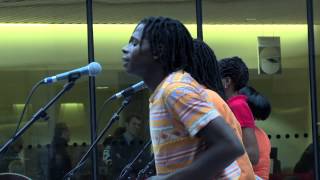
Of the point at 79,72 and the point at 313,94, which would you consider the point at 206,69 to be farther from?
the point at 313,94

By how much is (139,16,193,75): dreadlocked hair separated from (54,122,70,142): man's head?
6.43 m

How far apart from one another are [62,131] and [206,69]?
601 centimetres

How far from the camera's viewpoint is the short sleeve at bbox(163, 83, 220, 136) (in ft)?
6.24

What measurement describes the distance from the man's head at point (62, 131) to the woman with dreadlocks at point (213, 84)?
5.77m

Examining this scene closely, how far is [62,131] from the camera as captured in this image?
840 cm

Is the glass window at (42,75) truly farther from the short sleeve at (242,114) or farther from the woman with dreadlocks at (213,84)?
the woman with dreadlocks at (213,84)

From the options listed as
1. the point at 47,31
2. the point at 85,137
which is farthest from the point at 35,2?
the point at 85,137

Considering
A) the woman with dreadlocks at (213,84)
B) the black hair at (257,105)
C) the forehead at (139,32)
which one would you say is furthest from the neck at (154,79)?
the black hair at (257,105)

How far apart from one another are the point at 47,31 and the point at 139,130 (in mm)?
1724

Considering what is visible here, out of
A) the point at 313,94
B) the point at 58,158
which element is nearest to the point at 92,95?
the point at 58,158

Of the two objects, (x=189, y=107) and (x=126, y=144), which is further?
(x=126, y=144)

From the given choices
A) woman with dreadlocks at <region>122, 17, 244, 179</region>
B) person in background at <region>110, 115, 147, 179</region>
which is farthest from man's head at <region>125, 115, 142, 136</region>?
woman with dreadlocks at <region>122, 17, 244, 179</region>

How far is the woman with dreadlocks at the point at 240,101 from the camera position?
11.5 feet

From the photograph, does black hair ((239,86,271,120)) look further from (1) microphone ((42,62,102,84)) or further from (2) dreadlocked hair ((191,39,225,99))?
(2) dreadlocked hair ((191,39,225,99))
